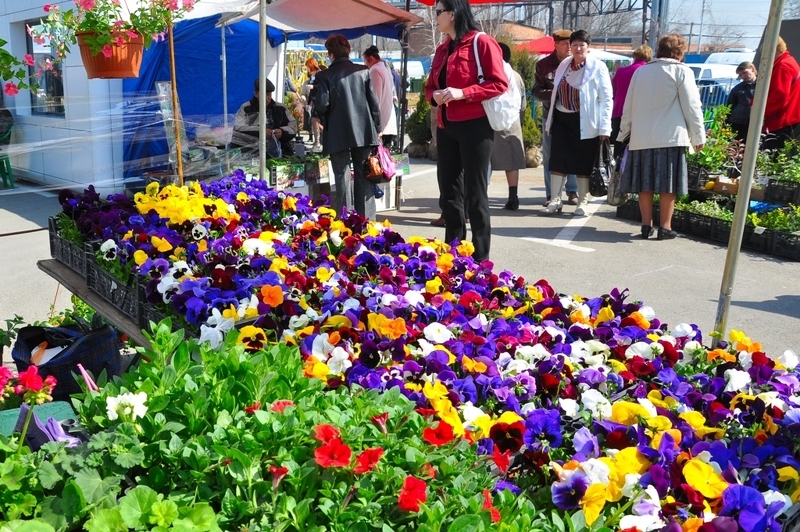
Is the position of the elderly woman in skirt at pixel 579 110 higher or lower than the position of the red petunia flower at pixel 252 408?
higher

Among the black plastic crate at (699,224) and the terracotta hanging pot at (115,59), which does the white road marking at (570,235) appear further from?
the terracotta hanging pot at (115,59)

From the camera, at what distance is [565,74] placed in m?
7.73

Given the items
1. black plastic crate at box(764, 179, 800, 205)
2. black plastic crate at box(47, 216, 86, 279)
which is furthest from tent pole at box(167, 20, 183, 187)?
black plastic crate at box(764, 179, 800, 205)

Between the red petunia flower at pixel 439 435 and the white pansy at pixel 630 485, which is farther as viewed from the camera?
the white pansy at pixel 630 485

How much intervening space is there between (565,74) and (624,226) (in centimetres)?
172

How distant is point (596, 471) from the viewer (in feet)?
5.74

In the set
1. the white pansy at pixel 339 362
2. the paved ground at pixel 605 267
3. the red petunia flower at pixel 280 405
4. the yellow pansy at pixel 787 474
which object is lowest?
the paved ground at pixel 605 267

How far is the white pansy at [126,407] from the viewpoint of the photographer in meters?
1.58

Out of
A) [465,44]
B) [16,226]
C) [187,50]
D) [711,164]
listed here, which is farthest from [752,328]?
[187,50]

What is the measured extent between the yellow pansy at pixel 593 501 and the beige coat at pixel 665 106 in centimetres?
581

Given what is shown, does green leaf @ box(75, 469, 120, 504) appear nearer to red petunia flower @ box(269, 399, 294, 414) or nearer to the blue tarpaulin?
red petunia flower @ box(269, 399, 294, 414)

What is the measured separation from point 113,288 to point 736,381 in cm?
255

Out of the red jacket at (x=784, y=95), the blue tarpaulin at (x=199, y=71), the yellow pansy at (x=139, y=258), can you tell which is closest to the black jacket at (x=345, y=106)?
the blue tarpaulin at (x=199, y=71)

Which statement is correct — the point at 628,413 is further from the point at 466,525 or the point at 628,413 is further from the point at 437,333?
the point at 466,525
